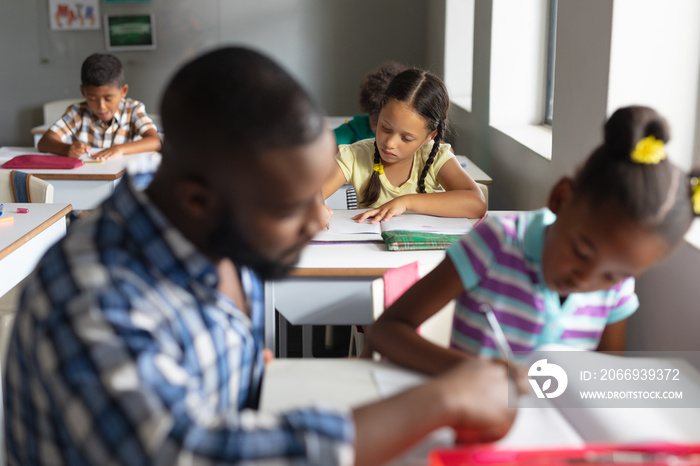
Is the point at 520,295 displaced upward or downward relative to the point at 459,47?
downward

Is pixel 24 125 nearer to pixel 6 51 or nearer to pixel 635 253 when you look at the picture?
pixel 6 51

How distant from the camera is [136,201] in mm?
730

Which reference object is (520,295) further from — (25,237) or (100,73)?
(100,73)

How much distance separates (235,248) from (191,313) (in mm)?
92

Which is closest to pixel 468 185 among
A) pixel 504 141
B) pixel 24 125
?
pixel 504 141

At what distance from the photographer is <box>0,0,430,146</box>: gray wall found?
5484mm

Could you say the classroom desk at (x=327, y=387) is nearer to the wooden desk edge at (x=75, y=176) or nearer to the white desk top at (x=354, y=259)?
the white desk top at (x=354, y=259)

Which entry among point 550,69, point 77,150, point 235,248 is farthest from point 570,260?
point 77,150

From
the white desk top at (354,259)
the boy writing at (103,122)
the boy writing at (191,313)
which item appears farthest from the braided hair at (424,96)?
the boy writing at (103,122)

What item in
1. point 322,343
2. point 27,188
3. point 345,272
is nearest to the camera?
point 345,272

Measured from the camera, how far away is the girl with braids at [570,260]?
0.95m

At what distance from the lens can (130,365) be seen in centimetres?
62

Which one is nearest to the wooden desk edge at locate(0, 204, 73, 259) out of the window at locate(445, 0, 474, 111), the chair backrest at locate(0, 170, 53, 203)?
the chair backrest at locate(0, 170, 53, 203)

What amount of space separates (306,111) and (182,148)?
13 centimetres
